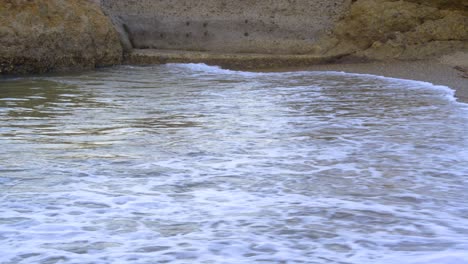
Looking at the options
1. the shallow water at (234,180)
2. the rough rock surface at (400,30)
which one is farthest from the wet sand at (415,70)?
the shallow water at (234,180)

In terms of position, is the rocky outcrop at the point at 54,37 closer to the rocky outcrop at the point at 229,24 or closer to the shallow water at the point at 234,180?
the rocky outcrop at the point at 229,24

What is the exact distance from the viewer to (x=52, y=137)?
4438 millimetres

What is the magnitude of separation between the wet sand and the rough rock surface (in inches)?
17.2

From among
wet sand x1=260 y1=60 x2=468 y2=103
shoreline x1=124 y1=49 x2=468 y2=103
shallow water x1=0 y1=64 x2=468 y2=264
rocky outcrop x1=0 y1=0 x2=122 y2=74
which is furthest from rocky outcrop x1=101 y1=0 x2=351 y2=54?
shallow water x1=0 y1=64 x2=468 y2=264

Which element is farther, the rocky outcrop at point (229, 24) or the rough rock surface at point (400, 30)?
the rocky outcrop at point (229, 24)

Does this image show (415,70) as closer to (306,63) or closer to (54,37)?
(306,63)

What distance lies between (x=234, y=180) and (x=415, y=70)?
6.17m

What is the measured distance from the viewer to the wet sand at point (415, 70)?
7.63 meters

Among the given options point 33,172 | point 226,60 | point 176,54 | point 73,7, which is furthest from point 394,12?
point 33,172

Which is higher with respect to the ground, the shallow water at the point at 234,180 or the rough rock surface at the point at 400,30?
the rough rock surface at the point at 400,30

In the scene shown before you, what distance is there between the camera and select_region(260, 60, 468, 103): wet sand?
7.63m

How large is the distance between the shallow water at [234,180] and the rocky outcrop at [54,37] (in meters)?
3.27

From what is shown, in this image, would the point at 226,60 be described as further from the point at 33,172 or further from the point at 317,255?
the point at 317,255

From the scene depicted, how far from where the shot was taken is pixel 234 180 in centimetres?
338
